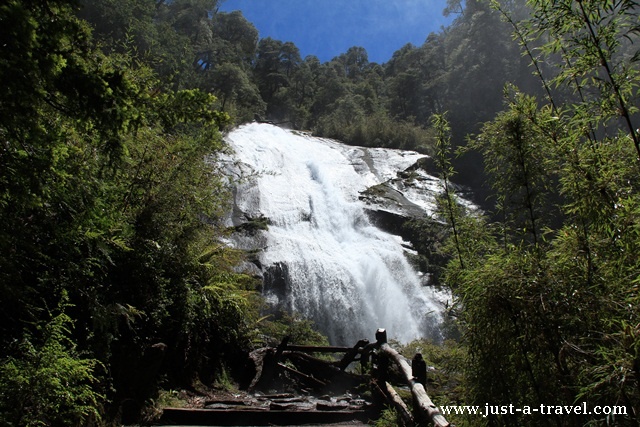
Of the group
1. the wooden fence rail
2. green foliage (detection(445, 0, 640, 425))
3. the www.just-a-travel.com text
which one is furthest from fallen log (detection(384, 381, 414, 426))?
green foliage (detection(445, 0, 640, 425))

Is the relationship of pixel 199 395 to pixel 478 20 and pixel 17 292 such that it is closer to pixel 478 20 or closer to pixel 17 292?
pixel 17 292

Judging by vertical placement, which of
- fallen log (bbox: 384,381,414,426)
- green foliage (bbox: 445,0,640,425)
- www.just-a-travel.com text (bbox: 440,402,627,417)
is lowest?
fallen log (bbox: 384,381,414,426)

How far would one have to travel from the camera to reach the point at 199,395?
6.90 m

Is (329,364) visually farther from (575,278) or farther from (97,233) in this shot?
(575,278)

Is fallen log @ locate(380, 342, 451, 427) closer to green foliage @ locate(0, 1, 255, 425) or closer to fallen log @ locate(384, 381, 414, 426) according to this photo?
fallen log @ locate(384, 381, 414, 426)

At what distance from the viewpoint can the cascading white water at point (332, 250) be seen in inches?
582

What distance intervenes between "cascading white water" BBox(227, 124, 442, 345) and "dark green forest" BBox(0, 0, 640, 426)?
13.8ft

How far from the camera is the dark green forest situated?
8.25 feet

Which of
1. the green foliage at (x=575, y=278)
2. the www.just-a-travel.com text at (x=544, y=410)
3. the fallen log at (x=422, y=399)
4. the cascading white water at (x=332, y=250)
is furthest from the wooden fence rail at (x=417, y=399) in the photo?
the cascading white water at (x=332, y=250)

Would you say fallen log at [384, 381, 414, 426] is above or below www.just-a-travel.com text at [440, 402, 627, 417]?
below

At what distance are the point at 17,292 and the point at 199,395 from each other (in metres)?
4.32

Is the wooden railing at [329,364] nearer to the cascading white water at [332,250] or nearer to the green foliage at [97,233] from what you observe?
the green foliage at [97,233]

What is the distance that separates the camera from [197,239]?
24.6ft

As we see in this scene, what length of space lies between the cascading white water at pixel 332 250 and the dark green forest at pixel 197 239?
Answer: 13.8ft
